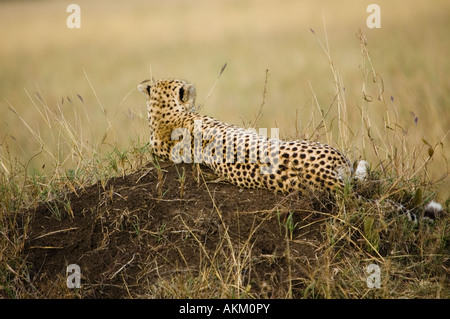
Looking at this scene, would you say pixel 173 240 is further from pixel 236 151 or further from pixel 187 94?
pixel 187 94

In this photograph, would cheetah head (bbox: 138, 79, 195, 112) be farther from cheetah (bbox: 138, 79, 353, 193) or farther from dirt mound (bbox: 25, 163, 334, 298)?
dirt mound (bbox: 25, 163, 334, 298)

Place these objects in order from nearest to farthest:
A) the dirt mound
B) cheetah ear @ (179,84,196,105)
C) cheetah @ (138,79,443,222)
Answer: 1. the dirt mound
2. cheetah @ (138,79,443,222)
3. cheetah ear @ (179,84,196,105)

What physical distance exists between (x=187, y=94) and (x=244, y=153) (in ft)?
2.93

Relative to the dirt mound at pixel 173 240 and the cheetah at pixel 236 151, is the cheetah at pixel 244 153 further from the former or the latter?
the dirt mound at pixel 173 240

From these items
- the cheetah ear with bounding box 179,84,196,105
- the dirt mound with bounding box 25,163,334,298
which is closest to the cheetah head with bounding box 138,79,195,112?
the cheetah ear with bounding box 179,84,196,105

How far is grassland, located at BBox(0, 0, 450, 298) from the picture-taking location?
3.29 m

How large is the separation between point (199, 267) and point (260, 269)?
1.15 feet

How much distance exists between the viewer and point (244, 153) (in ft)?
12.1

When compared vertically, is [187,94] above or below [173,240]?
above

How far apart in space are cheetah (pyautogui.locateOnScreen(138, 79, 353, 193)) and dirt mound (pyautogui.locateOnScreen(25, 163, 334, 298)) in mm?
118

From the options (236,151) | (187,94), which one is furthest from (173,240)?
(187,94)

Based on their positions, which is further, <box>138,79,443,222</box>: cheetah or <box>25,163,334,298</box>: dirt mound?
<box>138,79,443,222</box>: cheetah

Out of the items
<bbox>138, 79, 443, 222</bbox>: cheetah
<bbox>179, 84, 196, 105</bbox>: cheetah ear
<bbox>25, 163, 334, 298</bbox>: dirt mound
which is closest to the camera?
<bbox>25, 163, 334, 298</bbox>: dirt mound

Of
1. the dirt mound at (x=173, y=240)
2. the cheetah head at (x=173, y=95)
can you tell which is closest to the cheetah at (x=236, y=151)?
the cheetah head at (x=173, y=95)
